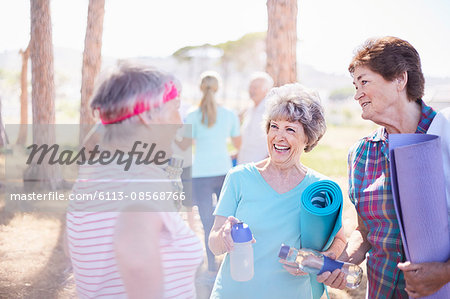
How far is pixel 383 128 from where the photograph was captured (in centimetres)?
170

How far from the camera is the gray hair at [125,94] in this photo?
1133mm

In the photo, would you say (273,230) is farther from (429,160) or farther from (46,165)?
(46,165)

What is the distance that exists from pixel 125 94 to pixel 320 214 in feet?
2.72

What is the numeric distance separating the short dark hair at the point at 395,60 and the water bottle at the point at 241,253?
0.86m

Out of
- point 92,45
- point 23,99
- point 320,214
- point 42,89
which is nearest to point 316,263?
point 320,214

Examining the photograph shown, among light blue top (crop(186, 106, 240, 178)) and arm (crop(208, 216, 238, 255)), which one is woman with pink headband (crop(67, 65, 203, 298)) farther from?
light blue top (crop(186, 106, 240, 178))

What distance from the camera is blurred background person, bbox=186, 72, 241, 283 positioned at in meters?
3.59

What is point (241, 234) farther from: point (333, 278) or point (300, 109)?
point (300, 109)

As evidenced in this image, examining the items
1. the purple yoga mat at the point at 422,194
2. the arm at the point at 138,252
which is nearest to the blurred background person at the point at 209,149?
the purple yoga mat at the point at 422,194

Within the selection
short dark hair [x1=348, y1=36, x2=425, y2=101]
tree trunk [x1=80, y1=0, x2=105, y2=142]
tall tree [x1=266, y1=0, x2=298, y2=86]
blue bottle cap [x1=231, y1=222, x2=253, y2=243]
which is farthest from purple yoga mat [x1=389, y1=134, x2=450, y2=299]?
tree trunk [x1=80, y1=0, x2=105, y2=142]

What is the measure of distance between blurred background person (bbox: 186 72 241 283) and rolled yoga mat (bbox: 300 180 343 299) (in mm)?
2019

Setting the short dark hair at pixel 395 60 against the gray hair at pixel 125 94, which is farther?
the short dark hair at pixel 395 60

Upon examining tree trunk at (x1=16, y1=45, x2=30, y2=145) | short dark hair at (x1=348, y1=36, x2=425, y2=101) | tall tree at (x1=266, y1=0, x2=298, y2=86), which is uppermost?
tall tree at (x1=266, y1=0, x2=298, y2=86)

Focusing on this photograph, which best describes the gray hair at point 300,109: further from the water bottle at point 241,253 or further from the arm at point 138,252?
the arm at point 138,252
